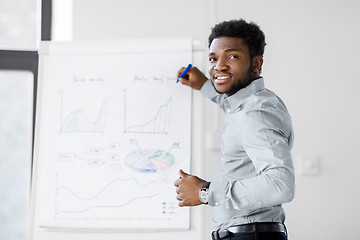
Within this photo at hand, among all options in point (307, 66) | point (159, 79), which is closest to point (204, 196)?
point (159, 79)

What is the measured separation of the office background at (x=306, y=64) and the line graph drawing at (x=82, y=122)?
0.53 m

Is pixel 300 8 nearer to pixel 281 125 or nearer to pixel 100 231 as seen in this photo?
pixel 281 125

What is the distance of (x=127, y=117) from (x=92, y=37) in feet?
1.96

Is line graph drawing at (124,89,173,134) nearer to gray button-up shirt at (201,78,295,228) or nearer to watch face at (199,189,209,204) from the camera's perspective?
gray button-up shirt at (201,78,295,228)

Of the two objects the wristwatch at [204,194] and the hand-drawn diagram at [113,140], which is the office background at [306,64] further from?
the wristwatch at [204,194]

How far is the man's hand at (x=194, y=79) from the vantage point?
5.89 ft

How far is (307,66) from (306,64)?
1 centimetres

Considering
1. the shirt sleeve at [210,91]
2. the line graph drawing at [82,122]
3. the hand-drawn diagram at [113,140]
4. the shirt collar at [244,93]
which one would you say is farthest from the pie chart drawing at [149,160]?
the shirt collar at [244,93]

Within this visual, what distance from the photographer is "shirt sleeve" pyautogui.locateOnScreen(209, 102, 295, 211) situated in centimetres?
127

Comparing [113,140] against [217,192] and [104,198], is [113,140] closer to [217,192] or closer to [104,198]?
[104,198]

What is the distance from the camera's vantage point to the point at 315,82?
2311 mm

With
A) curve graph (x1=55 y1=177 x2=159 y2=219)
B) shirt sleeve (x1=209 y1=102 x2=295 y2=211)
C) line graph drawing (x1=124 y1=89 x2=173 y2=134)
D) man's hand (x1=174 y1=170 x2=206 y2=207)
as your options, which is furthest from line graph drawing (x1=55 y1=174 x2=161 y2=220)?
shirt sleeve (x1=209 y1=102 x2=295 y2=211)

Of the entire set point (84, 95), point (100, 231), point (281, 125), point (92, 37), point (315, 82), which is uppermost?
point (92, 37)

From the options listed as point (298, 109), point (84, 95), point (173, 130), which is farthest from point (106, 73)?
point (298, 109)
